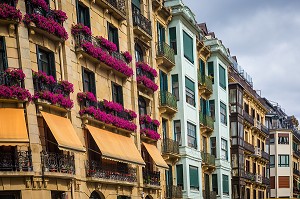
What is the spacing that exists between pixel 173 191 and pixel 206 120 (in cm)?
951

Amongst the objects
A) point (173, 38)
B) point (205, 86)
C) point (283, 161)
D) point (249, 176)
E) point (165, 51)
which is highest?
point (173, 38)

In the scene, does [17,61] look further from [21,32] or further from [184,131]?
[184,131]

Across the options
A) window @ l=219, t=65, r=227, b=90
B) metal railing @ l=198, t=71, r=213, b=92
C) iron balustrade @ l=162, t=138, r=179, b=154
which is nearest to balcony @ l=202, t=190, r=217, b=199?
iron balustrade @ l=162, t=138, r=179, b=154

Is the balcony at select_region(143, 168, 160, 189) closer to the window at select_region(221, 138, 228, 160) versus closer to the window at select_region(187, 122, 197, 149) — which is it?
the window at select_region(187, 122, 197, 149)

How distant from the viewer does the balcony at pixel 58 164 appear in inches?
733

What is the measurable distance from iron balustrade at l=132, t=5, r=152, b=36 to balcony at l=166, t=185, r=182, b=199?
401 inches

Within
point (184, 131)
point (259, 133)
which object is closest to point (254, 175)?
point (259, 133)

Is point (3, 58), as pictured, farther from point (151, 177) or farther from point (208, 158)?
point (208, 158)

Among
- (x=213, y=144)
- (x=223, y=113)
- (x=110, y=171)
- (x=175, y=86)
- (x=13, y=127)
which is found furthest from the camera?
(x=223, y=113)

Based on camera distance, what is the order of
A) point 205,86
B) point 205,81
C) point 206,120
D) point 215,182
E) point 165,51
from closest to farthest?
point 165,51 → point 206,120 → point 205,86 → point 205,81 → point 215,182

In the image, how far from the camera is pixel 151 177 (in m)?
29.0

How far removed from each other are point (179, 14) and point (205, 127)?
9.99m

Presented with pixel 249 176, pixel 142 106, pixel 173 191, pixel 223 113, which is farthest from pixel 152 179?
pixel 249 176

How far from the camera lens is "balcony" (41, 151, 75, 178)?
18609 mm
